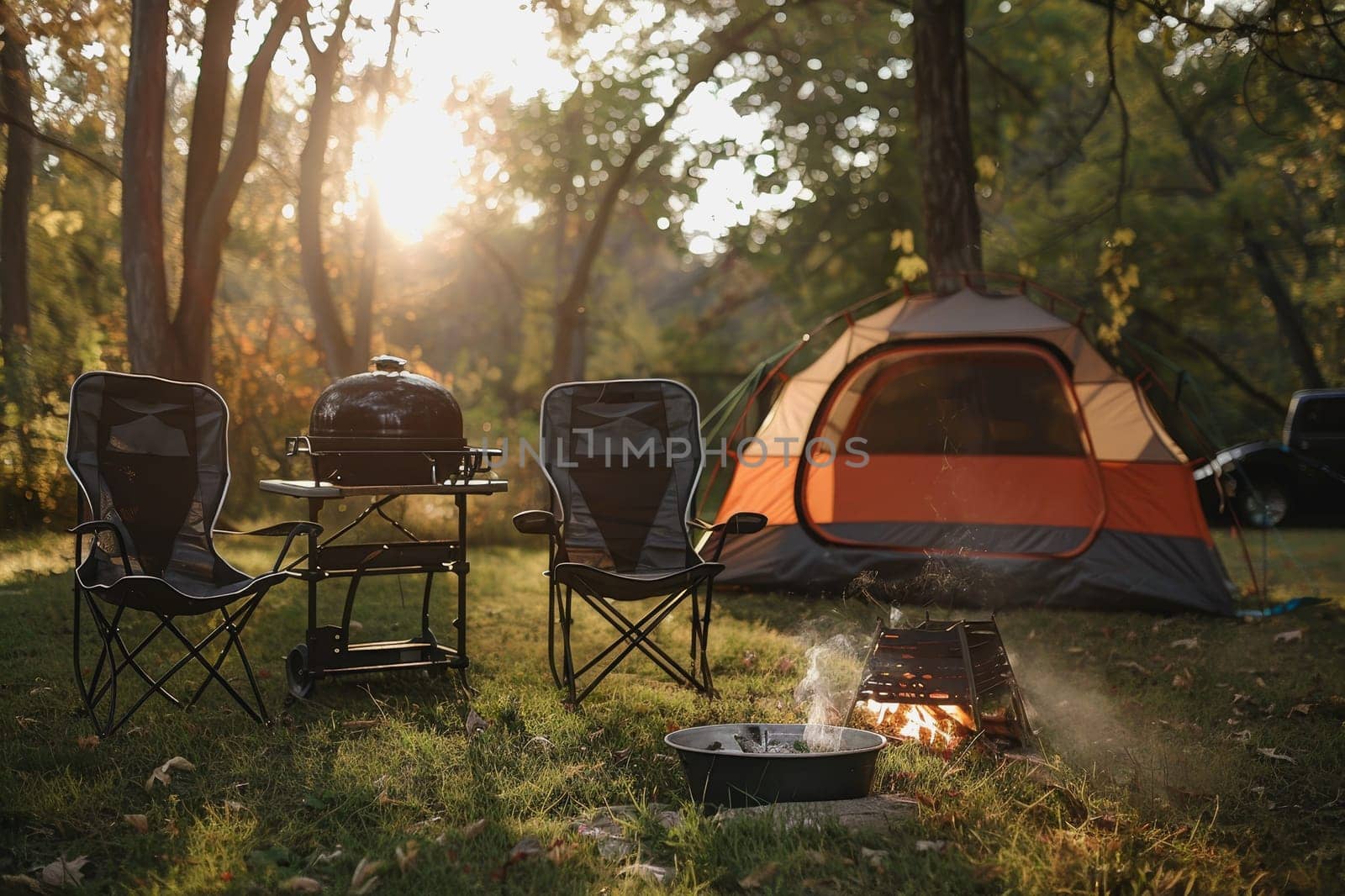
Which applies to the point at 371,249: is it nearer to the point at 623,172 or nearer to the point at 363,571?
the point at 623,172

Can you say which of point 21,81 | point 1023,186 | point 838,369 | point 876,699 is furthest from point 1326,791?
point 1023,186

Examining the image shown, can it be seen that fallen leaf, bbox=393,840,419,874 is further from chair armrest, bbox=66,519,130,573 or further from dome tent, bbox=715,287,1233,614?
dome tent, bbox=715,287,1233,614

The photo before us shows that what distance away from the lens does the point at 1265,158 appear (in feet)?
42.9

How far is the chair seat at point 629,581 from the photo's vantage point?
4238mm

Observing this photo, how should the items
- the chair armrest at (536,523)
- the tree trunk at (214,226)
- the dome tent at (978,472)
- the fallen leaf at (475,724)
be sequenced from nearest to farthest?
the fallen leaf at (475,724) < the chair armrest at (536,523) < the dome tent at (978,472) < the tree trunk at (214,226)

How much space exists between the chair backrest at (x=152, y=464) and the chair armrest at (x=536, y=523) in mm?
1131

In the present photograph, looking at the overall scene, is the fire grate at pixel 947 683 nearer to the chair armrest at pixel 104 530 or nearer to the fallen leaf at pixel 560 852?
the fallen leaf at pixel 560 852

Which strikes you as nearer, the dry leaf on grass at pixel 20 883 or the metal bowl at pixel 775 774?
the dry leaf on grass at pixel 20 883

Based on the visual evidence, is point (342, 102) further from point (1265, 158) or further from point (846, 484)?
point (1265, 158)

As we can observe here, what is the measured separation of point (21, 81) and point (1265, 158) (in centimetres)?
1228

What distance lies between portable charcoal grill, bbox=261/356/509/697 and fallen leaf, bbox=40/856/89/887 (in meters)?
1.52

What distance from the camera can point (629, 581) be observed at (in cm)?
426

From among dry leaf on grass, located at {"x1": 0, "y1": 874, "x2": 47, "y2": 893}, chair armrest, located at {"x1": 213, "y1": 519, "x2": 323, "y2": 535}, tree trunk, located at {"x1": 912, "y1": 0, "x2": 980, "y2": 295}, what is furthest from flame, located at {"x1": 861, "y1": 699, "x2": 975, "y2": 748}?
tree trunk, located at {"x1": 912, "y1": 0, "x2": 980, "y2": 295}

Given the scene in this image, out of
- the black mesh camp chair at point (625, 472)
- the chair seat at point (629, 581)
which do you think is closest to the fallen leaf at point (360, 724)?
the chair seat at point (629, 581)
